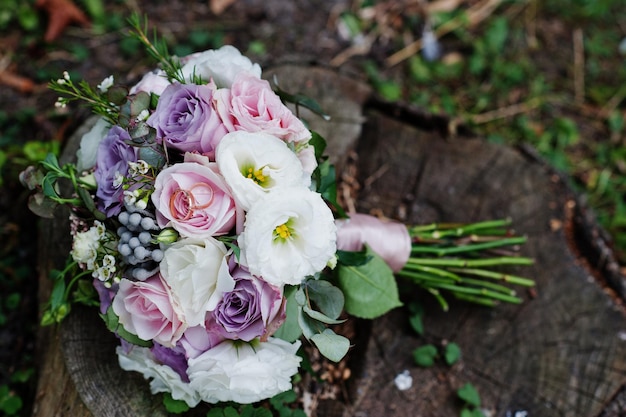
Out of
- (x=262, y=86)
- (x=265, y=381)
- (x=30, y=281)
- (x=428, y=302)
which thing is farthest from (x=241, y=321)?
(x=30, y=281)

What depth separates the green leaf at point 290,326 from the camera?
1.64m

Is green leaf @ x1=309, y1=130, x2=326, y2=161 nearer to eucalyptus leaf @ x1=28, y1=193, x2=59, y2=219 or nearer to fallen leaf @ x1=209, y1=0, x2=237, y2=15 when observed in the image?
eucalyptus leaf @ x1=28, y1=193, x2=59, y2=219

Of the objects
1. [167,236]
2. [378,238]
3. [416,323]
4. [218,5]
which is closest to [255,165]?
[167,236]

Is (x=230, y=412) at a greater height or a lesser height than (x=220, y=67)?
lesser

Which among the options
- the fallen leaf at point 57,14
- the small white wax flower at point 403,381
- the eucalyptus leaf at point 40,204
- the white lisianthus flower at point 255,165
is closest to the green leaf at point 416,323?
the small white wax flower at point 403,381

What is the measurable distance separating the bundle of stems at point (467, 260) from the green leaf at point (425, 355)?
0.51 ft

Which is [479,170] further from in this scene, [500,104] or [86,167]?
[86,167]

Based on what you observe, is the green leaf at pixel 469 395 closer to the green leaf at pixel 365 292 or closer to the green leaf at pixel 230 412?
the green leaf at pixel 365 292

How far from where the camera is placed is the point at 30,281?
2.42m

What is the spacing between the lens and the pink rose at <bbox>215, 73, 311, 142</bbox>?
153 centimetres

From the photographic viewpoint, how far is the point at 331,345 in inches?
59.5

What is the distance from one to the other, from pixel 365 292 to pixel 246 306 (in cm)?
49

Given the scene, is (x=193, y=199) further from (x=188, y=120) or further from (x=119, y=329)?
(x=119, y=329)

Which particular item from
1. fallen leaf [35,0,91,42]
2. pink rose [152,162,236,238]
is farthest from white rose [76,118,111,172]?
fallen leaf [35,0,91,42]
